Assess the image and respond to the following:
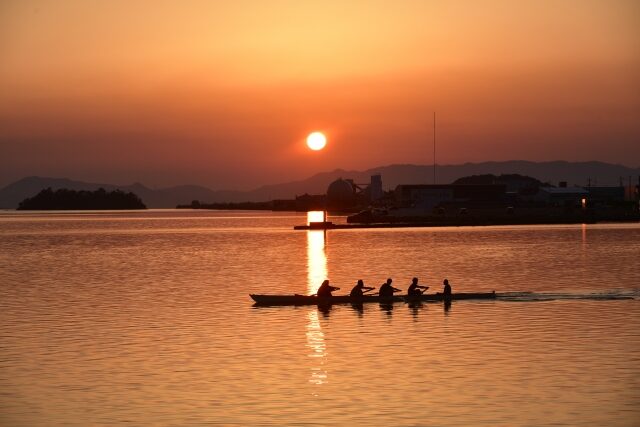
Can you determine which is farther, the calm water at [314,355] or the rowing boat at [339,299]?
the rowing boat at [339,299]

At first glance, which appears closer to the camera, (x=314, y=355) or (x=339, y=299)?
(x=314, y=355)

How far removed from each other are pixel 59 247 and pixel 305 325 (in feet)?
384

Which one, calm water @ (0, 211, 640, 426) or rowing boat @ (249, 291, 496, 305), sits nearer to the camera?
calm water @ (0, 211, 640, 426)

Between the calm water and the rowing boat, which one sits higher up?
the rowing boat

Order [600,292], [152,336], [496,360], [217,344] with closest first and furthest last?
[496,360] < [217,344] < [152,336] < [600,292]

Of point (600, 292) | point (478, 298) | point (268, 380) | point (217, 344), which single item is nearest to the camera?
point (268, 380)

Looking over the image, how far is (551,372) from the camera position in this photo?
34.9 metres

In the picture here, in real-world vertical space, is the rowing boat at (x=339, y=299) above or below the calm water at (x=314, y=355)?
above

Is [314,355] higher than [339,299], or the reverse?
[339,299]

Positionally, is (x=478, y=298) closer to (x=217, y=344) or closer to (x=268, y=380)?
(x=217, y=344)

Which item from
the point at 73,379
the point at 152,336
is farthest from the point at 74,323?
the point at 73,379

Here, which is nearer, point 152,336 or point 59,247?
point 152,336

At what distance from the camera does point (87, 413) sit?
2967 cm

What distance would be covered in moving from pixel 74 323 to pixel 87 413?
2414 cm
